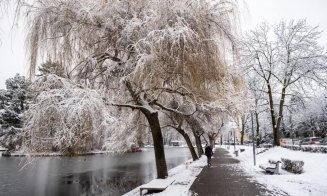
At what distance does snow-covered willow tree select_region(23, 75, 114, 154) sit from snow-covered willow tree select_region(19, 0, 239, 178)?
73.8 inches

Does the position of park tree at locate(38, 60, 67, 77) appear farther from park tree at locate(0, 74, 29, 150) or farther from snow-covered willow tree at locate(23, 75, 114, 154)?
park tree at locate(0, 74, 29, 150)

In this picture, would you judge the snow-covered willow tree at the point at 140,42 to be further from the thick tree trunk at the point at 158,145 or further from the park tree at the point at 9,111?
the park tree at the point at 9,111

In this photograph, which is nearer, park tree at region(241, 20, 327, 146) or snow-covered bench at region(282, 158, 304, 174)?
snow-covered bench at region(282, 158, 304, 174)

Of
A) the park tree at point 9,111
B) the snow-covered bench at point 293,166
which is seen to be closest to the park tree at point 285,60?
the snow-covered bench at point 293,166

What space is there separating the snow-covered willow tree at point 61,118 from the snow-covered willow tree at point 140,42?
1.87 m

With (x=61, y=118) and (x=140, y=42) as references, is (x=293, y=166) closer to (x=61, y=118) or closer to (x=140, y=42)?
(x=140, y=42)

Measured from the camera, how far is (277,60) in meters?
28.2

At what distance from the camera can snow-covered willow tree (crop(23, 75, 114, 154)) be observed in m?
7.97

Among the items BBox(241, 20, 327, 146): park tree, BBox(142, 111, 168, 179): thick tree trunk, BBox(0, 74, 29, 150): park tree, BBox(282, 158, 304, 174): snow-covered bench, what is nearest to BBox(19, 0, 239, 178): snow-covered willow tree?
BBox(142, 111, 168, 179): thick tree trunk

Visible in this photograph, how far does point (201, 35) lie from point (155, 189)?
18.4 feet

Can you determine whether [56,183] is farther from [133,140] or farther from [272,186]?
[272,186]

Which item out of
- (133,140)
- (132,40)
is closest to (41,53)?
(132,40)

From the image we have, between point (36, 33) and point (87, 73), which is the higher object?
point (36, 33)

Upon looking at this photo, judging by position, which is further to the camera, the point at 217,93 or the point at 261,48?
the point at 261,48
